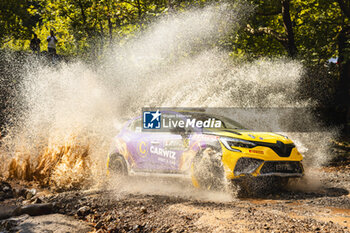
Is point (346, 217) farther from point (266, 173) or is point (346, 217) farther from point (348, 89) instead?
point (348, 89)

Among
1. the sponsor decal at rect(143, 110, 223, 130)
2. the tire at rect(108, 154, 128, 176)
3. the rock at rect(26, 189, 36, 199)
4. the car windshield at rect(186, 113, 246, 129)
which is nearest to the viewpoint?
the sponsor decal at rect(143, 110, 223, 130)

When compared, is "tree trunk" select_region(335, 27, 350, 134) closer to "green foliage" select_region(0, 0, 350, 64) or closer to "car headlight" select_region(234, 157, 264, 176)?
"green foliage" select_region(0, 0, 350, 64)

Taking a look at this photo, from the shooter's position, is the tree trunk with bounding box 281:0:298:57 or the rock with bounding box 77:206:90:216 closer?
the rock with bounding box 77:206:90:216

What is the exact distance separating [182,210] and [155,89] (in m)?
9.97

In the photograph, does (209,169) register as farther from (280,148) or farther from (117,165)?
(117,165)

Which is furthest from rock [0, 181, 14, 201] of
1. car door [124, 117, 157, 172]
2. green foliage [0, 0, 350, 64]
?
green foliage [0, 0, 350, 64]

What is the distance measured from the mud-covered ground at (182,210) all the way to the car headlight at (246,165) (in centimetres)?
48

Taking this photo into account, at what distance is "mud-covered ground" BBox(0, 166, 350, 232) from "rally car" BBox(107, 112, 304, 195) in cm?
31

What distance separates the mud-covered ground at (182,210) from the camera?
4398 mm

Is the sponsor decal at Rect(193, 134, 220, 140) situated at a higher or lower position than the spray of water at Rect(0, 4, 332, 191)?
lower

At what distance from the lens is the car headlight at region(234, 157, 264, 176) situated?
5988 mm

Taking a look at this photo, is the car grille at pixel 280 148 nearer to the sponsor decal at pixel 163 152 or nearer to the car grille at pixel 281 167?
the car grille at pixel 281 167

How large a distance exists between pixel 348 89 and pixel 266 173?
10050mm

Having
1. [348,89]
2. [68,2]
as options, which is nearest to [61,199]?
[348,89]
